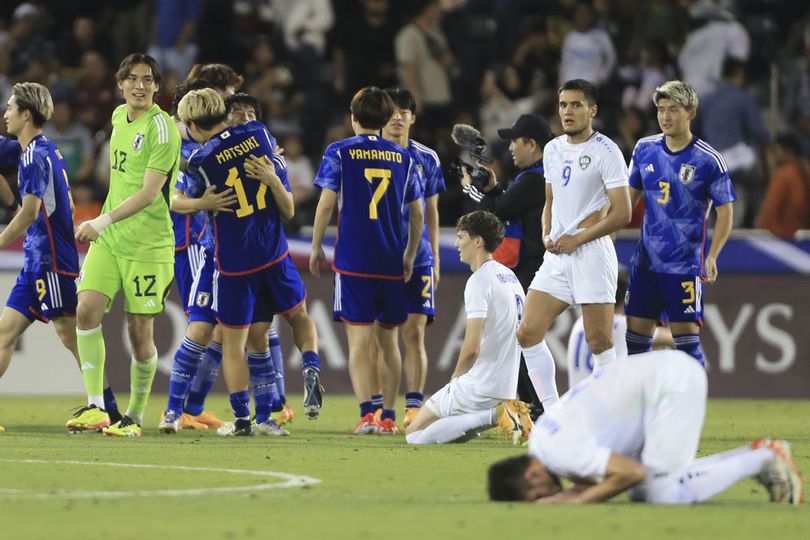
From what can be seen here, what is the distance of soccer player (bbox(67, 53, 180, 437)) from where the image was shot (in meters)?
11.1

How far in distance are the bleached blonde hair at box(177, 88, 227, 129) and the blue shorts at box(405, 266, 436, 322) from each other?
2124 mm

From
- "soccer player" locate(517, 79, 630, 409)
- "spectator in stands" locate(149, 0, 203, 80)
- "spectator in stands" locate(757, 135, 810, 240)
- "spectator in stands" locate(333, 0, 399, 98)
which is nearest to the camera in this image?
"soccer player" locate(517, 79, 630, 409)

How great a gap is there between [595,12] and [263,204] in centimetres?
935

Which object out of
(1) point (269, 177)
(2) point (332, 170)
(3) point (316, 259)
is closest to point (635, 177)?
(2) point (332, 170)

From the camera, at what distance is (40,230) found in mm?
11477

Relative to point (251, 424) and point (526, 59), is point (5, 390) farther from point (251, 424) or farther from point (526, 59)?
point (526, 59)

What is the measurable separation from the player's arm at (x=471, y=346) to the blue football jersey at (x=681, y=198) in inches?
58.0

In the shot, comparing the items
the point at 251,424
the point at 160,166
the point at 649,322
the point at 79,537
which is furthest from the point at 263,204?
the point at 79,537

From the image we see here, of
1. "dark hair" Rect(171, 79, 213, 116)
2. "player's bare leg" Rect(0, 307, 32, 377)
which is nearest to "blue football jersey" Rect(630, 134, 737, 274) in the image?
"dark hair" Rect(171, 79, 213, 116)

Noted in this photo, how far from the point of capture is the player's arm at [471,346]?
34.4 ft

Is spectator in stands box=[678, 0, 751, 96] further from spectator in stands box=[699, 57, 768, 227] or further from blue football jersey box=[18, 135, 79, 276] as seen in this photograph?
blue football jersey box=[18, 135, 79, 276]

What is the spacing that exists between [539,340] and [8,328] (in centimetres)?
385

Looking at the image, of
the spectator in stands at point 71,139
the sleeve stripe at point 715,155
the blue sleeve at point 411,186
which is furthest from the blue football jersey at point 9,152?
the spectator in stands at point 71,139

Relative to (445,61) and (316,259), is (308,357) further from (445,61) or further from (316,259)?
(445,61)
